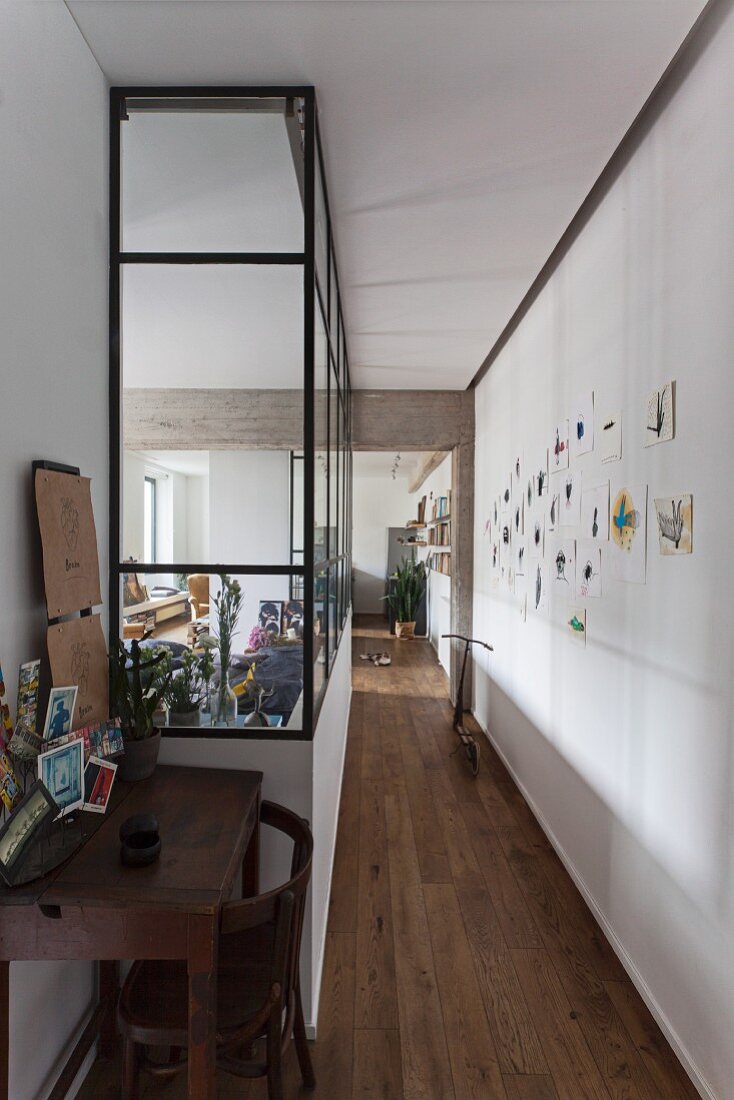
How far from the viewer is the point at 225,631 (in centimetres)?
172

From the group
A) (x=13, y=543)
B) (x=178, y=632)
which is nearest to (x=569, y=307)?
(x=178, y=632)

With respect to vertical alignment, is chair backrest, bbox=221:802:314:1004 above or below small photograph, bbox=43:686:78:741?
below

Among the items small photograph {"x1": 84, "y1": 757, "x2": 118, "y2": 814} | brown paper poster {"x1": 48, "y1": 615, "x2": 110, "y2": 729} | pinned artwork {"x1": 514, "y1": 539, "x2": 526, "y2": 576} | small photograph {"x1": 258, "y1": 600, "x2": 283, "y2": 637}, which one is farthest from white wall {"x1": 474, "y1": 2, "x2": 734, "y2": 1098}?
brown paper poster {"x1": 48, "y1": 615, "x2": 110, "y2": 729}

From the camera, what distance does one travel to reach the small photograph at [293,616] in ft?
5.65

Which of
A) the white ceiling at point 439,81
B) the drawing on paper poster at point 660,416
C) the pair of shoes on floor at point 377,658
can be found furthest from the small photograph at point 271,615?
the pair of shoes on floor at point 377,658

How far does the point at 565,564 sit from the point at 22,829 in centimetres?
219

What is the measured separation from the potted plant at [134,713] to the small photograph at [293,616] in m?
0.40

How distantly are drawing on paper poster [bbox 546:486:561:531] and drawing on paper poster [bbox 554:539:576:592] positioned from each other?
0.13 metres

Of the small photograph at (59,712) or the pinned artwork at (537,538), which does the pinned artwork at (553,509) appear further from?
the small photograph at (59,712)

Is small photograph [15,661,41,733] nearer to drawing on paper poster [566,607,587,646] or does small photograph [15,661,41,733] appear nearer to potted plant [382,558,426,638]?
drawing on paper poster [566,607,587,646]

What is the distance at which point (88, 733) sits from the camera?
1.42 metres

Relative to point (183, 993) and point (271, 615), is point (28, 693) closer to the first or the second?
point (271, 615)

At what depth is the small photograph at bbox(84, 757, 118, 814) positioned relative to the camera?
1.35 m

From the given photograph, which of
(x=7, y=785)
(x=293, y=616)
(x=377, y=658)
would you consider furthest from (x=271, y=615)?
(x=377, y=658)
